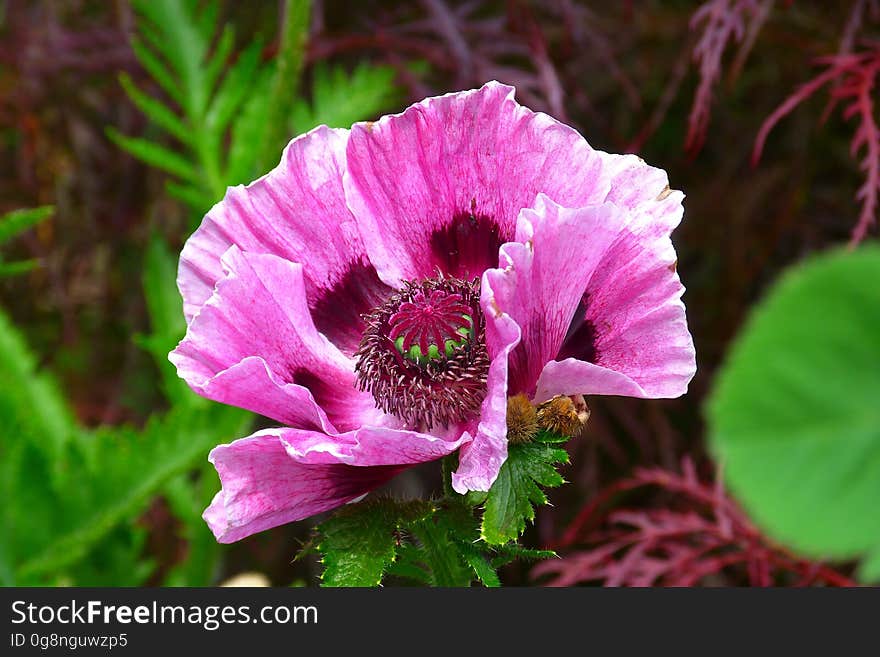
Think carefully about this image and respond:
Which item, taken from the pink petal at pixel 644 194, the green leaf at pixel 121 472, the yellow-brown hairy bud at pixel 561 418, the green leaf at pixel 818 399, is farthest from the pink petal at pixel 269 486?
the green leaf at pixel 121 472

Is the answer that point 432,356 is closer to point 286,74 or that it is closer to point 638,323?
point 638,323

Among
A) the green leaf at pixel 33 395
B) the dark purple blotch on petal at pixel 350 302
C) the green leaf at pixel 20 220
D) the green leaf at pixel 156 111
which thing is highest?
the green leaf at pixel 156 111

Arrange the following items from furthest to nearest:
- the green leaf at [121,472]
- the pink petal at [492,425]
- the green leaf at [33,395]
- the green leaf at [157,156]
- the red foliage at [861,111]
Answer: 1. the green leaf at [33,395]
2. the green leaf at [157,156]
3. the green leaf at [121,472]
4. the red foliage at [861,111]
5. the pink petal at [492,425]

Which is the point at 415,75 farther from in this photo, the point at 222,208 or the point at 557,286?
the point at 557,286

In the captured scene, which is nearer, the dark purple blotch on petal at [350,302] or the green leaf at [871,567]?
the green leaf at [871,567]

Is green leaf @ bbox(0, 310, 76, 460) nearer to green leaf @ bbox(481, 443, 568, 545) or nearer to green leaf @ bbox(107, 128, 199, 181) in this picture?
green leaf @ bbox(107, 128, 199, 181)

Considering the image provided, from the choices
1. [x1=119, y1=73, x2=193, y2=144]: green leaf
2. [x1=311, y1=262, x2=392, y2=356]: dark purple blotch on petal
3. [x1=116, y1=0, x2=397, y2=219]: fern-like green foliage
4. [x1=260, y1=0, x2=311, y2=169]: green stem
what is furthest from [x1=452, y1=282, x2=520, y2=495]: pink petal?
[x1=119, y1=73, x2=193, y2=144]: green leaf

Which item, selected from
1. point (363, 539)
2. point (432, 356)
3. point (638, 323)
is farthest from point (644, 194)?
point (363, 539)

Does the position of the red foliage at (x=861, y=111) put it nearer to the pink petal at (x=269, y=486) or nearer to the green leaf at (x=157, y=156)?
the pink petal at (x=269, y=486)
